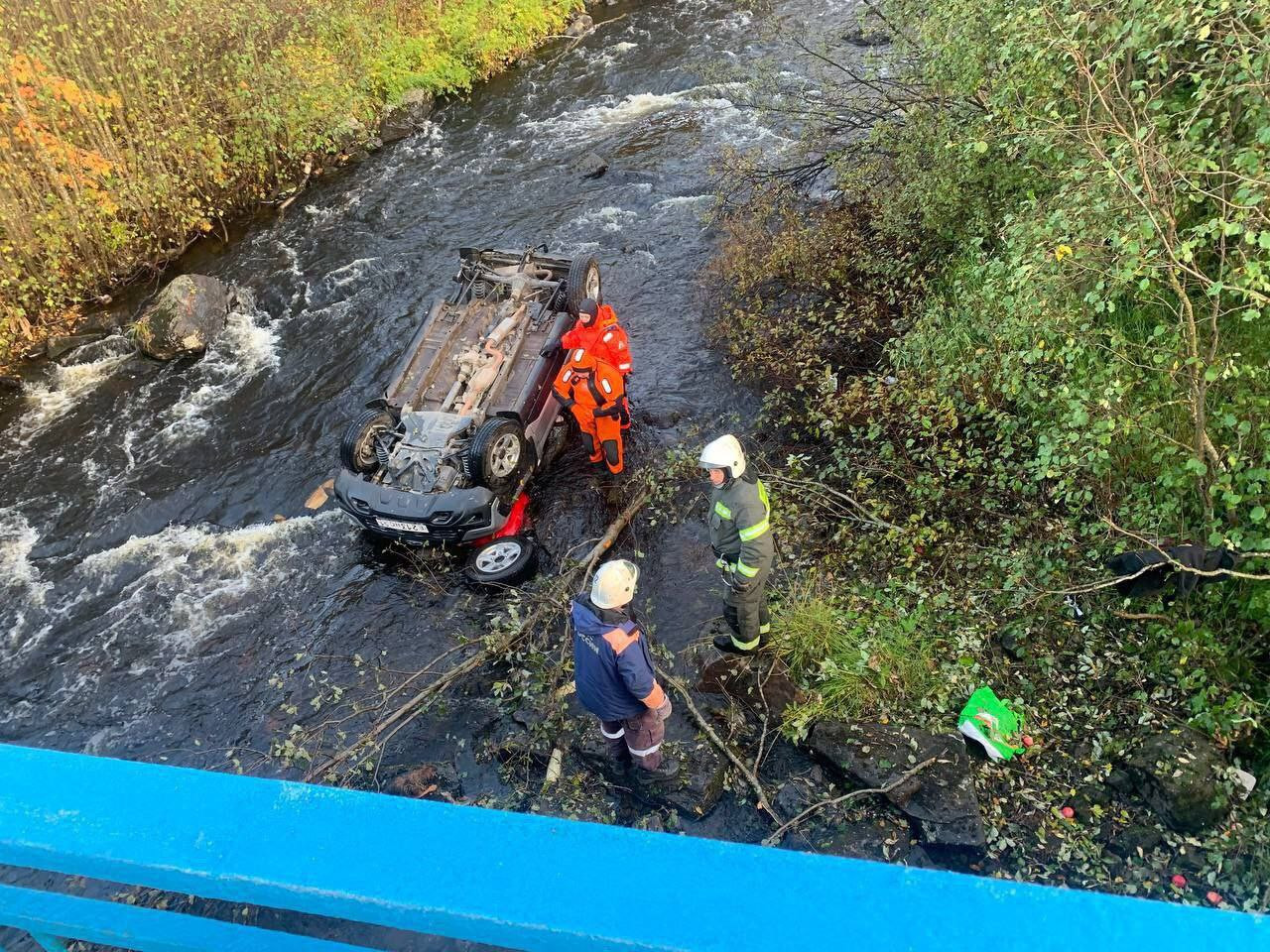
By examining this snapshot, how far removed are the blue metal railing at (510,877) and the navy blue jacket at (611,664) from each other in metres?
3.19

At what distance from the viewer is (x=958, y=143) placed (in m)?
7.38

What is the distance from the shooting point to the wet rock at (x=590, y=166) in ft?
46.6

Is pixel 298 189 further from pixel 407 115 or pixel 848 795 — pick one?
pixel 848 795

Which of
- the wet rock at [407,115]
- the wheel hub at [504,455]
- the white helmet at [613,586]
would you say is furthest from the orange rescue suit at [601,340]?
the wet rock at [407,115]

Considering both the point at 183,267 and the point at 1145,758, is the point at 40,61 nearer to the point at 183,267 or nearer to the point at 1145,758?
the point at 183,267

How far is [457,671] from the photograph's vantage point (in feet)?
20.7

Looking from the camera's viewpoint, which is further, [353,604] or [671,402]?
[671,402]

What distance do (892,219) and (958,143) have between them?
2.00m

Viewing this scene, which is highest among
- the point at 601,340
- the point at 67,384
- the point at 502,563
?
the point at 67,384

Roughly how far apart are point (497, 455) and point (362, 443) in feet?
4.64

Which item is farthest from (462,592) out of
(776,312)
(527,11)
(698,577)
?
(527,11)

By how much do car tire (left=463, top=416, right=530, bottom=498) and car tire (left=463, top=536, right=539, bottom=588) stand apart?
1.67 ft

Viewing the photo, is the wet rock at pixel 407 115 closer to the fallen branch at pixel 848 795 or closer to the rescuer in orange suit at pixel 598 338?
the rescuer in orange suit at pixel 598 338

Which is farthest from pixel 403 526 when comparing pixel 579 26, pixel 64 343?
pixel 579 26
